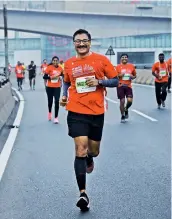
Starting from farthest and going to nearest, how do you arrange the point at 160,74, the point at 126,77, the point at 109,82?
1. the point at 160,74
2. the point at 126,77
3. the point at 109,82

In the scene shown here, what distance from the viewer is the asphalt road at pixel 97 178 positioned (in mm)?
5250

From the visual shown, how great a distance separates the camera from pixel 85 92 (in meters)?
5.57

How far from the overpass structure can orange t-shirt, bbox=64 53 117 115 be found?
44.7m

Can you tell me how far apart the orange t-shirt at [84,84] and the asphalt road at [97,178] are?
3.38 feet

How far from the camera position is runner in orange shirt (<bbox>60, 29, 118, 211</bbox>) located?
549 centimetres

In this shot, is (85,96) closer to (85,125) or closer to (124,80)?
(85,125)

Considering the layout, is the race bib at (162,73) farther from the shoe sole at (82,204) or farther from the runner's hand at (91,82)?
the shoe sole at (82,204)

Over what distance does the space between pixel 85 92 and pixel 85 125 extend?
0.36 m

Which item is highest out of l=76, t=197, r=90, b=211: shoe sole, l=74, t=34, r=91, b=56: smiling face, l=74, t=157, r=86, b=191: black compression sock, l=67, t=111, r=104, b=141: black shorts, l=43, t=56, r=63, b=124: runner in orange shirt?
l=74, t=34, r=91, b=56: smiling face

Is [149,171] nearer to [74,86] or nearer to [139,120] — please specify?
[74,86]

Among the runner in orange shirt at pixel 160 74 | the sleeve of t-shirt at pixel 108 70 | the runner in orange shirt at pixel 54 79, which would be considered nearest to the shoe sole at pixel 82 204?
the sleeve of t-shirt at pixel 108 70

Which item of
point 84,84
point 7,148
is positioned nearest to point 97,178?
point 84,84

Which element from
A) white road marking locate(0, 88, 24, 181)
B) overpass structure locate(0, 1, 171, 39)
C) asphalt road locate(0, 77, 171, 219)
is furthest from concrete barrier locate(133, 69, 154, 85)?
asphalt road locate(0, 77, 171, 219)

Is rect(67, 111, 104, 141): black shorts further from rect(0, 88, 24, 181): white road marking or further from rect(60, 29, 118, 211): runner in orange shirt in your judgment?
rect(0, 88, 24, 181): white road marking
